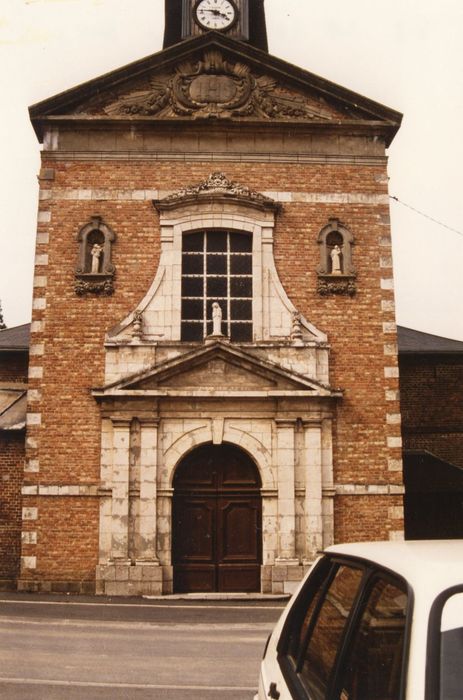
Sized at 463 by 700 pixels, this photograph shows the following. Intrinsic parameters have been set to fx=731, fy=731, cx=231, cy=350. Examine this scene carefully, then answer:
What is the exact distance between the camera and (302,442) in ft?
45.5

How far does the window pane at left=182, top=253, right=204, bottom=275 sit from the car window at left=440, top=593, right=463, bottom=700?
43.6ft

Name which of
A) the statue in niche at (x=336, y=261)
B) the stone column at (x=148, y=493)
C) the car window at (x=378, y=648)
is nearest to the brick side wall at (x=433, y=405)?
the statue in niche at (x=336, y=261)

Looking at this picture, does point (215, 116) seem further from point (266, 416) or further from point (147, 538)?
point (147, 538)

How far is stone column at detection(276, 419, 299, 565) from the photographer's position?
1344 cm

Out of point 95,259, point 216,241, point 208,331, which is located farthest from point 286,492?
point 95,259

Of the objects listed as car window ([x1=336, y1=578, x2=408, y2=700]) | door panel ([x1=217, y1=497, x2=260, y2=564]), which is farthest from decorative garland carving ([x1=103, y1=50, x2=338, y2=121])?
car window ([x1=336, y1=578, x2=408, y2=700])

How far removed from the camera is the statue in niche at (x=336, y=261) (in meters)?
14.7

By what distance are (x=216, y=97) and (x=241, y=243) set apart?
3.17m

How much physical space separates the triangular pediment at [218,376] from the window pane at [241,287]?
142cm

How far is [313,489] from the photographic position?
13648 mm

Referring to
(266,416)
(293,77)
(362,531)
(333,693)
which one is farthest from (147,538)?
(333,693)

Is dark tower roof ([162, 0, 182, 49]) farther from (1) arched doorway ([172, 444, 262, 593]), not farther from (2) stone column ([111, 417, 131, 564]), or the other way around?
(1) arched doorway ([172, 444, 262, 593])

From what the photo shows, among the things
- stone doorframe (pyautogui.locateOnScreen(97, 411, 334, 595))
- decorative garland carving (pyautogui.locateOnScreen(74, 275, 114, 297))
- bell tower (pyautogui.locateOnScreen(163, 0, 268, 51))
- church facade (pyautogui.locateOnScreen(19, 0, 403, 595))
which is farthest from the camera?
bell tower (pyautogui.locateOnScreen(163, 0, 268, 51))

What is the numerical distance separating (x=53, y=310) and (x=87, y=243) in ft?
5.06
